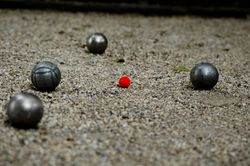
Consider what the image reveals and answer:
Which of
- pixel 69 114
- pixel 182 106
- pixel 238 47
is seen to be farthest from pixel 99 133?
pixel 238 47

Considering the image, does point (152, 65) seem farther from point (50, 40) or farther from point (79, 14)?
point (79, 14)

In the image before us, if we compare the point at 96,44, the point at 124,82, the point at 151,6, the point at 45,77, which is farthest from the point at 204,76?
the point at 151,6

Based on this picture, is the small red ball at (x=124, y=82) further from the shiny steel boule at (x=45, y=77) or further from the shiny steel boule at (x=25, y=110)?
the shiny steel boule at (x=25, y=110)

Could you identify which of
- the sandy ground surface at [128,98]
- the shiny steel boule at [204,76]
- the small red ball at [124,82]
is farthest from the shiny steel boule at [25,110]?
the shiny steel boule at [204,76]

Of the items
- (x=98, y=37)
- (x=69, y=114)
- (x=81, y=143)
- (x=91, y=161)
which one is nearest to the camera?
(x=91, y=161)

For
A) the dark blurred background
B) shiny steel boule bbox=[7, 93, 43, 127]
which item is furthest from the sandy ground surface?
the dark blurred background

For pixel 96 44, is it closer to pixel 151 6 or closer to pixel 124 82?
pixel 124 82
